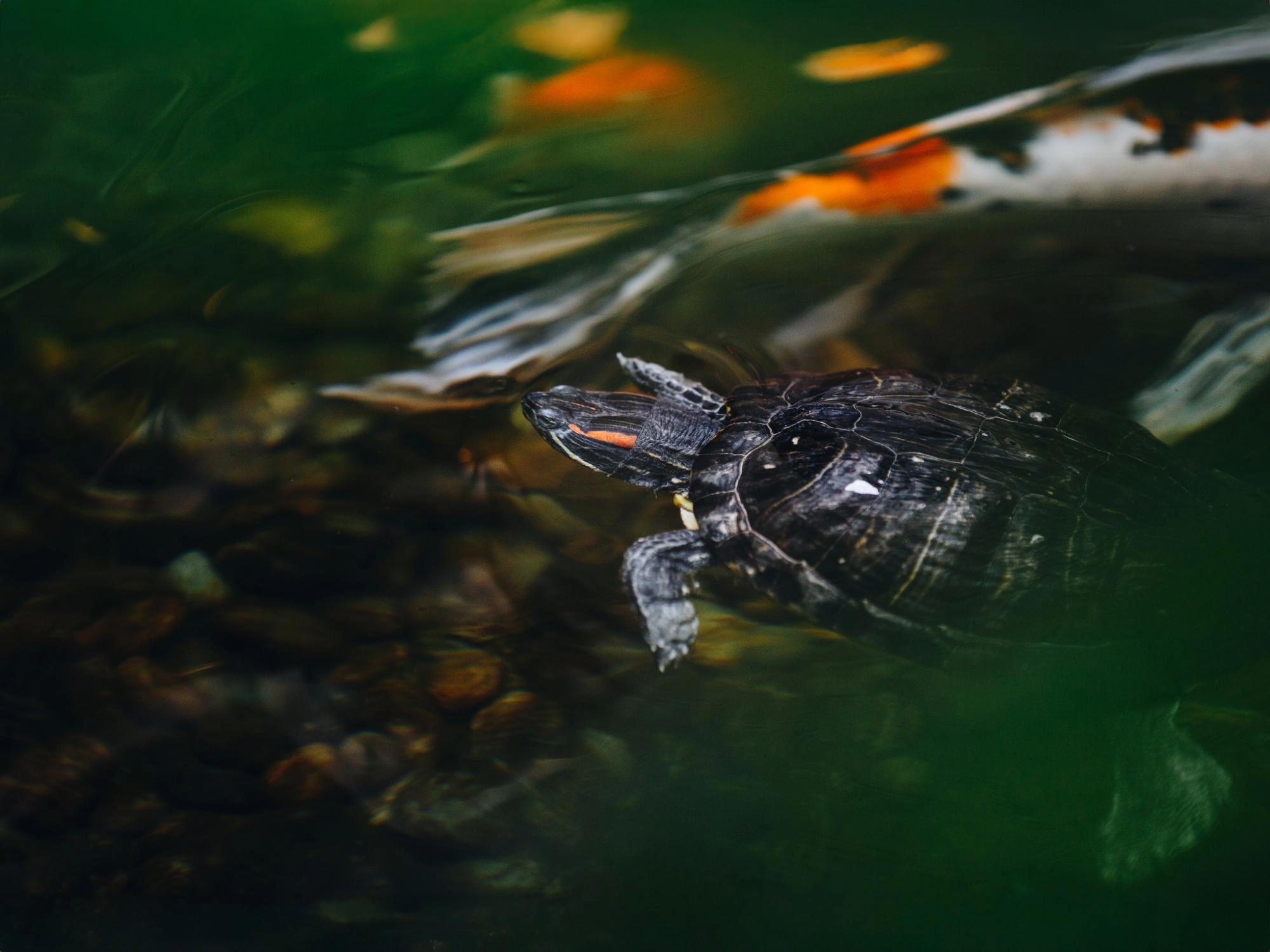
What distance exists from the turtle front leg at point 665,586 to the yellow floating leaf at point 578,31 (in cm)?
128

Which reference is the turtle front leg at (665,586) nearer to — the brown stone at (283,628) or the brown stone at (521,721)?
the brown stone at (521,721)

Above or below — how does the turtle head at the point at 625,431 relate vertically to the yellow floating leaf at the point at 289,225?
below

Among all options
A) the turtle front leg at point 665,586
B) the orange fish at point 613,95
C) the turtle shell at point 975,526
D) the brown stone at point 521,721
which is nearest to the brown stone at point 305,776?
the brown stone at point 521,721

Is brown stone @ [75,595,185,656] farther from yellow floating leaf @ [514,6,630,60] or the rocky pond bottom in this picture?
yellow floating leaf @ [514,6,630,60]

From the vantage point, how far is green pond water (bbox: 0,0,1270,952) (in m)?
1.82

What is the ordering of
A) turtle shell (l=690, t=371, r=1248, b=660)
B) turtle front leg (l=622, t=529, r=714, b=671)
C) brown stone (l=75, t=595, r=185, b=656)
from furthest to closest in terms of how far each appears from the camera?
brown stone (l=75, t=595, r=185, b=656) → turtle front leg (l=622, t=529, r=714, b=671) → turtle shell (l=690, t=371, r=1248, b=660)

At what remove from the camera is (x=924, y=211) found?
77.2 inches

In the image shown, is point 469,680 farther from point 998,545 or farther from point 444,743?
point 998,545

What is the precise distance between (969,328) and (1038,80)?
0.64m

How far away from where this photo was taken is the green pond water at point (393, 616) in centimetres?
182

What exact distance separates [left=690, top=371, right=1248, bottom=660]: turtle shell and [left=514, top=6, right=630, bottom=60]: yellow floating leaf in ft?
3.75

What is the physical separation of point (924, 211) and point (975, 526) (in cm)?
91

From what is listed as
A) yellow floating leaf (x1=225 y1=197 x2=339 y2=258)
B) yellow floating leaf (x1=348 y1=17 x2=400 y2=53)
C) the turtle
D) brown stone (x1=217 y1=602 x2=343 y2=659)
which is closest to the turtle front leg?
the turtle

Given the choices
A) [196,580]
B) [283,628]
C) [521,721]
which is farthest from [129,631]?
[521,721]
